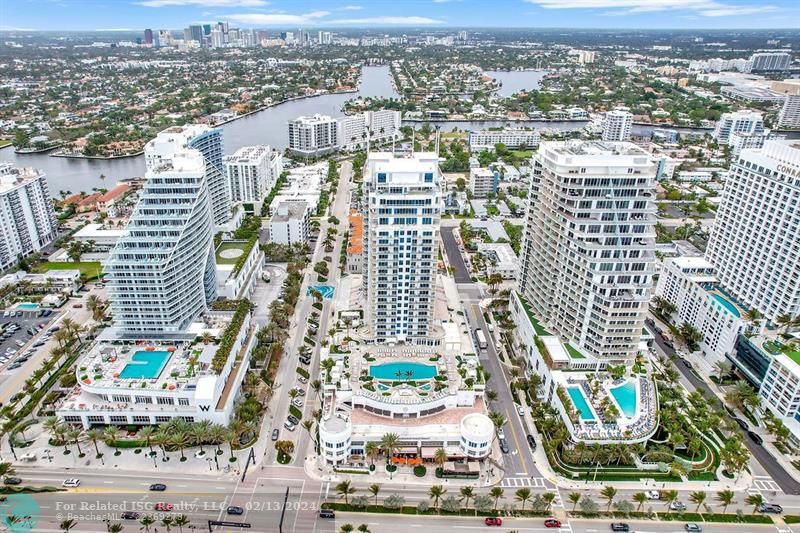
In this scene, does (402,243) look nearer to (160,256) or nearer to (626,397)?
(160,256)

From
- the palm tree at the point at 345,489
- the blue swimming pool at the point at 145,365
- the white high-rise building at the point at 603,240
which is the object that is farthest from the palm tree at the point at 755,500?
the blue swimming pool at the point at 145,365

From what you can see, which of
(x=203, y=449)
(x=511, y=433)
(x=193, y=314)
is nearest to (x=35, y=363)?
(x=193, y=314)

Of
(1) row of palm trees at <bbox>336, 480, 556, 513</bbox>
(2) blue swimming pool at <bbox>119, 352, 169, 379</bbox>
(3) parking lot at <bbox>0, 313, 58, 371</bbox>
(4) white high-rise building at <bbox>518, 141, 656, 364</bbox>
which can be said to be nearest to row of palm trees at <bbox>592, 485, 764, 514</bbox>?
(1) row of palm trees at <bbox>336, 480, 556, 513</bbox>

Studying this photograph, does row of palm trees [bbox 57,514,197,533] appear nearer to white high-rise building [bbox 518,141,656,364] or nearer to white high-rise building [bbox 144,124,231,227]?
white high-rise building [bbox 518,141,656,364]

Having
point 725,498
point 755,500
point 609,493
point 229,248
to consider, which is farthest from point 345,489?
point 229,248

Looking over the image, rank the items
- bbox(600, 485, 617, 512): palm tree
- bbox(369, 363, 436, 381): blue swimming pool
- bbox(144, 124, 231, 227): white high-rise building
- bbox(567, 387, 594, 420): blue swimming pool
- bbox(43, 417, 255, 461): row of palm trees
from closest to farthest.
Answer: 1. bbox(600, 485, 617, 512): palm tree
2. bbox(43, 417, 255, 461): row of palm trees
3. bbox(567, 387, 594, 420): blue swimming pool
4. bbox(369, 363, 436, 381): blue swimming pool
5. bbox(144, 124, 231, 227): white high-rise building

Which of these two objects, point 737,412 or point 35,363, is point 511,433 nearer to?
point 737,412
